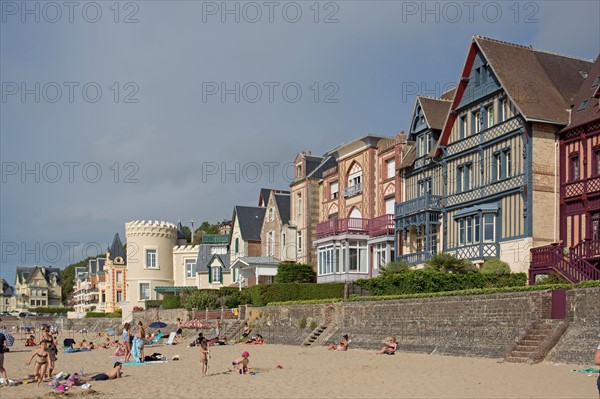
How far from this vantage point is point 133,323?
55.8m

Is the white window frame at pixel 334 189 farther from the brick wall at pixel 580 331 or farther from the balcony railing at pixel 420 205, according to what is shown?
the brick wall at pixel 580 331

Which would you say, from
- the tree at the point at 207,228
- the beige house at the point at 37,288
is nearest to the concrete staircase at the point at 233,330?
the tree at the point at 207,228

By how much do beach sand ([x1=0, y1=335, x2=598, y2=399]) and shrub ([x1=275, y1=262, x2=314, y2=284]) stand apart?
61.3 ft

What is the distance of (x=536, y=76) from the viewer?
3156 centimetres

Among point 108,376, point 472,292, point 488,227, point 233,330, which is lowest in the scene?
point 233,330

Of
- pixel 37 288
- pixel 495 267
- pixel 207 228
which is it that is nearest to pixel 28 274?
pixel 37 288

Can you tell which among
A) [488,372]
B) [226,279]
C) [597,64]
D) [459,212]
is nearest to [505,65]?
[597,64]

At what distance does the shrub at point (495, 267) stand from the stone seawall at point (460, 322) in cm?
411

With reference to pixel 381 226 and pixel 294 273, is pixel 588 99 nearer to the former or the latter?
pixel 381 226

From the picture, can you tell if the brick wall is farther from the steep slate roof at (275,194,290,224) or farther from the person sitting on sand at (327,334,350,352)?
the steep slate roof at (275,194,290,224)

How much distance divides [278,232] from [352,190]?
10.2 m

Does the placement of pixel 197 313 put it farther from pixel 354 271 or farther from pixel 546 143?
pixel 546 143

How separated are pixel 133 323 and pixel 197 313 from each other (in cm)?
1262

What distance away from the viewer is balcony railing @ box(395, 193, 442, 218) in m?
35.1
